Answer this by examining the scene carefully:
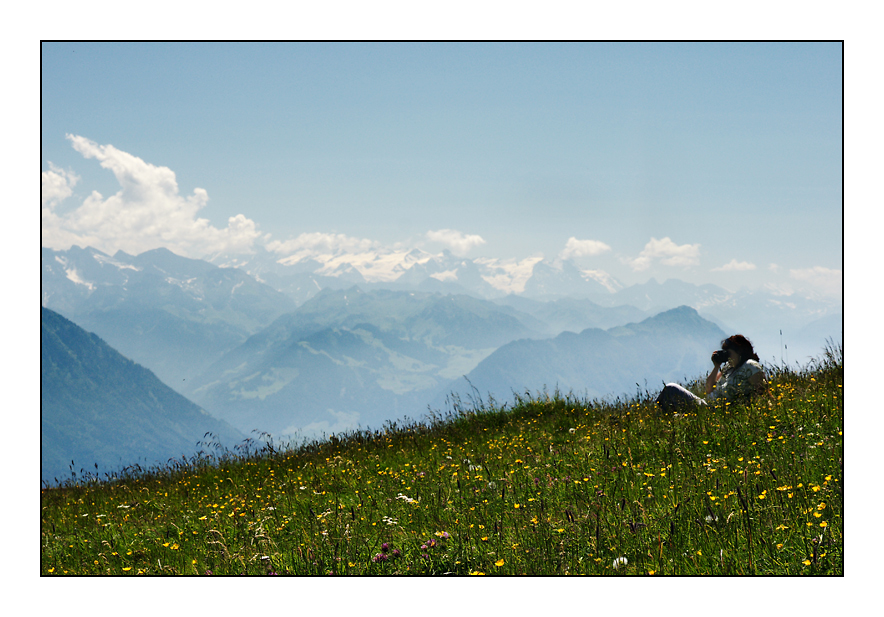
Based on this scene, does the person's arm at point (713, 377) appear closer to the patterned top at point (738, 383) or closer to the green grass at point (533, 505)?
the patterned top at point (738, 383)

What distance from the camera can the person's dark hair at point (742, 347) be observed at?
847cm

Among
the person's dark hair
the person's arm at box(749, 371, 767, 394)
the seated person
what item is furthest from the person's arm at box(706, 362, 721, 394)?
the person's arm at box(749, 371, 767, 394)

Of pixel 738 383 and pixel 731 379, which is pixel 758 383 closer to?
pixel 738 383

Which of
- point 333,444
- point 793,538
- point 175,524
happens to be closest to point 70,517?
point 175,524

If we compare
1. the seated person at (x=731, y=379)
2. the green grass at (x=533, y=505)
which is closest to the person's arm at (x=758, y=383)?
the seated person at (x=731, y=379)

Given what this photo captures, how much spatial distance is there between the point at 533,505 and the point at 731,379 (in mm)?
4848

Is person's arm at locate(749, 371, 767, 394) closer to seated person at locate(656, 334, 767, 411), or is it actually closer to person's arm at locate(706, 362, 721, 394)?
seated person at locate(656, 334, 767, 411)

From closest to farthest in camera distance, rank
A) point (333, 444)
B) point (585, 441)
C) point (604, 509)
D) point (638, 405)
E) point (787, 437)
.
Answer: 1. point (604, 509)
2. point (787, 437)
3. point (585, 441)
4. point (638, 405)
5. point (333, 444)

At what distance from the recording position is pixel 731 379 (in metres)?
8.34

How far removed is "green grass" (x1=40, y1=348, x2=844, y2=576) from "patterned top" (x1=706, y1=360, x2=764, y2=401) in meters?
0.47

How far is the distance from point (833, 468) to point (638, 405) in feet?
15.2

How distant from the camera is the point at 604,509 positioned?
4.67 m
